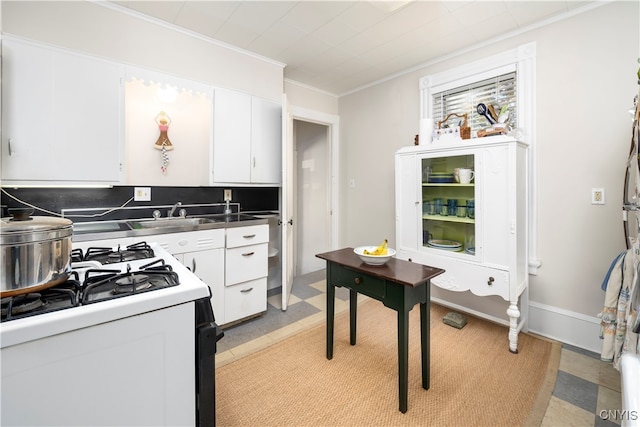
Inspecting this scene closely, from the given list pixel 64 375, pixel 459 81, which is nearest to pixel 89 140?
pixel 64 375

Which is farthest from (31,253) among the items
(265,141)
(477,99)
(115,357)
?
(477,99)

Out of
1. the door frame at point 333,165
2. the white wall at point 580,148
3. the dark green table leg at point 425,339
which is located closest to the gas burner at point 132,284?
the dark green table leg at point 425,339

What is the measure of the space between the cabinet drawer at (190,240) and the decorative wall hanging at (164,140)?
0.87 m

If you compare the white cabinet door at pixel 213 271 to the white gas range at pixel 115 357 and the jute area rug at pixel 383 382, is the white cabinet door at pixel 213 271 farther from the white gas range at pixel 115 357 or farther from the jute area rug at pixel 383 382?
the white gas range at pixel 115 357

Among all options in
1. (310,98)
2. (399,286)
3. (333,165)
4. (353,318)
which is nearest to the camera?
(399,286)

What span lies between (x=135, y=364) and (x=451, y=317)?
8.27 feet

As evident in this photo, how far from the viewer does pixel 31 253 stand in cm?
74

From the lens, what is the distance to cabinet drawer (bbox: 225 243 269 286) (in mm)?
2402

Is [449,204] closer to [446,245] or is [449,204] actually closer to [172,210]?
[446,245]

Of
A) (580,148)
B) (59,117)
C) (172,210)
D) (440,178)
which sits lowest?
(172,210)

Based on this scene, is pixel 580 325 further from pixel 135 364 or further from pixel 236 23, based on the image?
pixel 236 23

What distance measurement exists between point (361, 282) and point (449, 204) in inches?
53.1

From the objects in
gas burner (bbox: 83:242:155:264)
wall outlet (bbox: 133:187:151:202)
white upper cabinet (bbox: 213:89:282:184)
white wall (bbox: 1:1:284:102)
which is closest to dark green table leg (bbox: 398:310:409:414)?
gas burner (bbox: 83:242:155:264)

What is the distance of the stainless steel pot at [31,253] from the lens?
704mm
